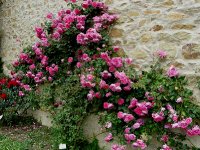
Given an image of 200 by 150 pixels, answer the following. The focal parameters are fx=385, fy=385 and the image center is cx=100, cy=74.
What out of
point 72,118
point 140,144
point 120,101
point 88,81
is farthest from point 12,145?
point 140,144

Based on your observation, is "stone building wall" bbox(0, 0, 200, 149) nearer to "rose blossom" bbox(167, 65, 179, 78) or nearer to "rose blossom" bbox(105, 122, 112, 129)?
"rose blossom" bbox(167, 65, 179, 78)

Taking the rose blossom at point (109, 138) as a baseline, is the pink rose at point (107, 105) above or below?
above

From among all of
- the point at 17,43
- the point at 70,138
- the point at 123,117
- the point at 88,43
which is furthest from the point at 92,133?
the point at 17,43

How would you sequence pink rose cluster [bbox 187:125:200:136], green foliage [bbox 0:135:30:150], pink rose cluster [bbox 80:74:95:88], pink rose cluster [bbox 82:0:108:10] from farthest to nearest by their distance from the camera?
pink rose cluster [bbox 82:0:108:10], green foliage [bbox 0:135:30:150], pink rose cluster [bbox 80:74:95:88], pink rose cluster [bbox 187:125:200:136]

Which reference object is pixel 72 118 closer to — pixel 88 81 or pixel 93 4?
pixel 88 81

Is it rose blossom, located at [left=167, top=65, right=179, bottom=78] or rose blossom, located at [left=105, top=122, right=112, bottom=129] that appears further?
rose blossom, located at [left=105, top=122, right=112, bottom=129]

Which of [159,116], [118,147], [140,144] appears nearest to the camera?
[159,116]

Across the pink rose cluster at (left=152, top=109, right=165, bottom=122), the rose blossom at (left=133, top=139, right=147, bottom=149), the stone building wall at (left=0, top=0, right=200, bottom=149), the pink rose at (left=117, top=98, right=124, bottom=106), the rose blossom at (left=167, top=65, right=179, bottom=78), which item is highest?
the stone building wall at (left=0, top=0, right=200, bottom=149)

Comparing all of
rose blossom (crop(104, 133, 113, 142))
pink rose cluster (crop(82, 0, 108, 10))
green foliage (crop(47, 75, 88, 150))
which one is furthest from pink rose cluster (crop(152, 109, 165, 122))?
pink rose cluster (crop(82, 0, 108, 10))

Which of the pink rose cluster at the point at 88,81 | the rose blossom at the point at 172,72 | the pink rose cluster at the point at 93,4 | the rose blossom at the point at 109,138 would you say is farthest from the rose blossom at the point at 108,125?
the pink rose cluster at the point at 93,4

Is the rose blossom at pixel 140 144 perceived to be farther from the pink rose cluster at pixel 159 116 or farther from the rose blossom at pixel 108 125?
the rose blossom at pixel 108 125

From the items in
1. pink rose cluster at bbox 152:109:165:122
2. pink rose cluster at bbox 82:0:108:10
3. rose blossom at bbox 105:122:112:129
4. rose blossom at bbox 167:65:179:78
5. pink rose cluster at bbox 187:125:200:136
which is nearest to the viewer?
pink rose cluster at bbox 187:125:200:136

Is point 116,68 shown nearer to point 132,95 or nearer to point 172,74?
point 132,95

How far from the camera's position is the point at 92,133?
5996 mm
